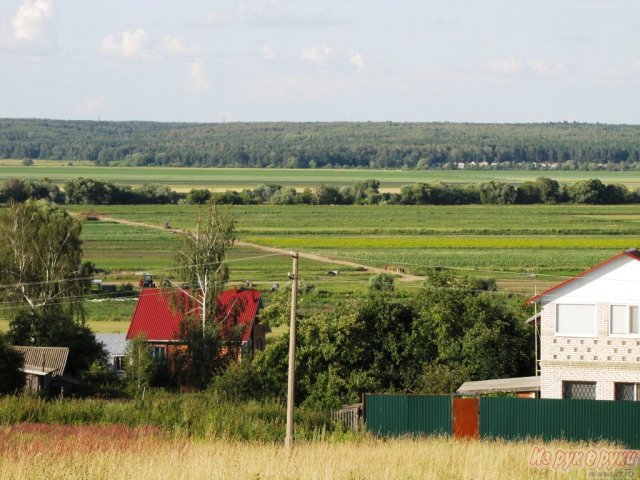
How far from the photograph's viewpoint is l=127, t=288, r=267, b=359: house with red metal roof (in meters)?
43.1

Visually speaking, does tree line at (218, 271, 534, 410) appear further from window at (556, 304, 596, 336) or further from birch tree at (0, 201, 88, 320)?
birch tree at (0, 201, 88, 320)

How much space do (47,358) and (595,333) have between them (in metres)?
Result: 16.9

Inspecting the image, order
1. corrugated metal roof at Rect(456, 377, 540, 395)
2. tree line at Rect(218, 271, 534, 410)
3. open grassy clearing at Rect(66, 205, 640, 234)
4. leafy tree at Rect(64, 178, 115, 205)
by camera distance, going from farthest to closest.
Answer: leafy tree at Rect(64, 178, 115, 205)
open grassy clearing at Rect(66, 205, 640, 234)
tree line at Rect(218, 271, 534, 410)
corrugated metal roof at Rect(456, 377, 540, 395)

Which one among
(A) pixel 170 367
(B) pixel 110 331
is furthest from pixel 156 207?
(A) pixel 170 367

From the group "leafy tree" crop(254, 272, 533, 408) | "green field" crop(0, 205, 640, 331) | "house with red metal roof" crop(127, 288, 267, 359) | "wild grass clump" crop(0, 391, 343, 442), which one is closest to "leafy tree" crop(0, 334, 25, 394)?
"wild grass clump" crop(0, 391, 343, 442)

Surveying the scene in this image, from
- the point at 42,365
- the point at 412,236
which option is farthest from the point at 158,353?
the point at 412,236

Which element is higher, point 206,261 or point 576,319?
point 206,261

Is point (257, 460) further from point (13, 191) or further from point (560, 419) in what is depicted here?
point (13, 191)

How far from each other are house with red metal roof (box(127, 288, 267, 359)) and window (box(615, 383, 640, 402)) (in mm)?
15507

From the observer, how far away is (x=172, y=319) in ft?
147

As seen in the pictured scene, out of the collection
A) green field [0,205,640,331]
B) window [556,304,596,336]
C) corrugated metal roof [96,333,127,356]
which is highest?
green field [0,205,640,331]

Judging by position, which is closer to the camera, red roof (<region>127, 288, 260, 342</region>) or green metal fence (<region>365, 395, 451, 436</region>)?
green metal fence (<region>365, 395, 451, 436</region>)

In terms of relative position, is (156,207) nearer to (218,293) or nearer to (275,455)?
(218,293)

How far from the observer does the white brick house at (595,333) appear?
94.5 ft
